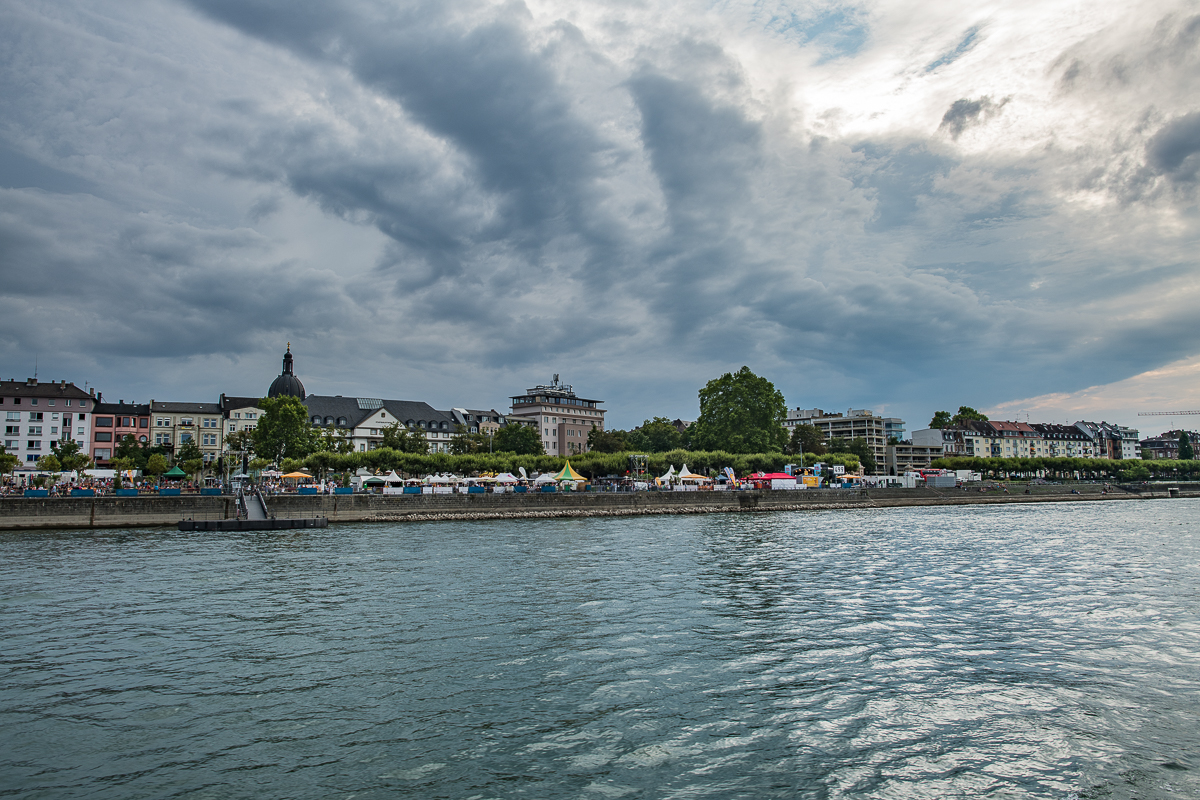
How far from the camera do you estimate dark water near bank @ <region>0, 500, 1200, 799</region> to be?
349 inches

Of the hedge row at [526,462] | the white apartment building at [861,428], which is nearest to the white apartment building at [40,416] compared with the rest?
the hedge row at [526,462]

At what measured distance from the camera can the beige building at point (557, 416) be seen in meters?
148

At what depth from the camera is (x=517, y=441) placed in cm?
11775

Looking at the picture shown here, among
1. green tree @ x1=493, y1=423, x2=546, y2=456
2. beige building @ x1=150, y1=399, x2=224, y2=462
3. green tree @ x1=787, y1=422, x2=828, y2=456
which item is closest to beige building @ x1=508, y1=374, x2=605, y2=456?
green tree @ x1=493, y1=423, x2=546, y2=456

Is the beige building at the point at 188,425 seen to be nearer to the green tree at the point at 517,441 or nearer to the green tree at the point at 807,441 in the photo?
the green tree at the point at 517,441

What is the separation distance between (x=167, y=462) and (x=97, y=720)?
304 ft

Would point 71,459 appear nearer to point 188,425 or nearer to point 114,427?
point 114,427

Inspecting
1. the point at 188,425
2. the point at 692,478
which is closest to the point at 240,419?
the point at 188,425

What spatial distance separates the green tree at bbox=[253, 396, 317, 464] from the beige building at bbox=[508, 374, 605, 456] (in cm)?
5839

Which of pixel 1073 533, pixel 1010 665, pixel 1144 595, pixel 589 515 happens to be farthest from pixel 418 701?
pixel 589 515

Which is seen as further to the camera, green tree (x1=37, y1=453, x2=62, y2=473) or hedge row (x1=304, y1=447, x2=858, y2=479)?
hedge row (x1=304, y1=447, x2=858, y2=479)

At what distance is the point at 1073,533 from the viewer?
148ft

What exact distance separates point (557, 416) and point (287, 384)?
51109 mm

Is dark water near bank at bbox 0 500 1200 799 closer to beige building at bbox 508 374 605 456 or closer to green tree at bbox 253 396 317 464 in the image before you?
green tree at bbox 253 396 317 464
